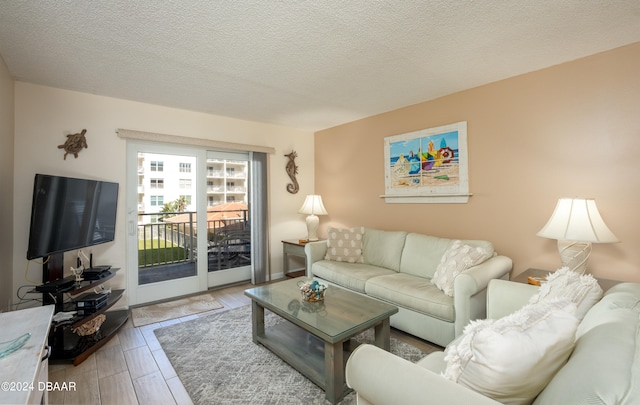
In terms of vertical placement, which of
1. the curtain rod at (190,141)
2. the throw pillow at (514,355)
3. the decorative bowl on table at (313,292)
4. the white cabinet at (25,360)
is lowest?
the decorative bowl on table at (313,292)

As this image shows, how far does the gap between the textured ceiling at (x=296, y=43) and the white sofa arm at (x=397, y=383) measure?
186 cm

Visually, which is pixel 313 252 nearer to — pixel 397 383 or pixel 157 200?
pixel 157 200

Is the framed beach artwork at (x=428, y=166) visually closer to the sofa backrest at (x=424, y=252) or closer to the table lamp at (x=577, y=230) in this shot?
the sofa backrest at (x=424, y=252)

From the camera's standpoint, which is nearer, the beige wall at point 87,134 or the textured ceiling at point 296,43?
the textured ceiling at point 296,43

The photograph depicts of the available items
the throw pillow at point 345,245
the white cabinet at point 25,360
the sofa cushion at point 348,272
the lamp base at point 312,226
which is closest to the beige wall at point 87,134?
the lamp base at point 312,226

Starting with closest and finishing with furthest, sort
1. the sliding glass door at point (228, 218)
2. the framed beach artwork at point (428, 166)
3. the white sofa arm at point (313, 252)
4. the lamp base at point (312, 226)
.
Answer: the framed beach artwork at point (428, 166) → the white sofa arm at point (313, 252) → the sliding glass door at point (228, 218) → the lamp base at point (312, 226)

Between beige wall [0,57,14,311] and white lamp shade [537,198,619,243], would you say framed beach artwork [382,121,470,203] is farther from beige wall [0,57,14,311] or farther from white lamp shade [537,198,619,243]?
beige wall [0,57,14,311]

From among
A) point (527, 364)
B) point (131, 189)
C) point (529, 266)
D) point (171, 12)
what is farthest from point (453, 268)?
point (131, 189)

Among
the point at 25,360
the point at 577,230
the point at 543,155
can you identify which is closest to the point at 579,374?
the point at 577,230

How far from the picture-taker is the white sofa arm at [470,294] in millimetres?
2178

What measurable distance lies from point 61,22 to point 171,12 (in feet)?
2.50

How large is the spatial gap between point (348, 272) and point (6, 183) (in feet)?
10.6

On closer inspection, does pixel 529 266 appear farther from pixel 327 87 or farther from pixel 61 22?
pixel 61 22

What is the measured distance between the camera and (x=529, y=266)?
2.67m
